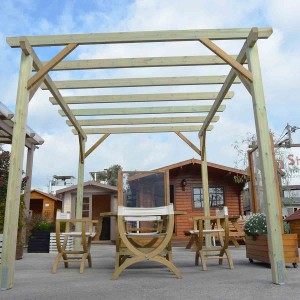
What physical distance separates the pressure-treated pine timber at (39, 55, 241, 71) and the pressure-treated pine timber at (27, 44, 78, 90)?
2.88ft

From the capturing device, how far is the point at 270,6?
18.0 feet

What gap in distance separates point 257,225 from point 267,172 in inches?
58.9

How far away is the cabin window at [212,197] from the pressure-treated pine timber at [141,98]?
266 inches

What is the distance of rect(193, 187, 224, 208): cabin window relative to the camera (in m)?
12.0

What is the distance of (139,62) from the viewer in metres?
4.53

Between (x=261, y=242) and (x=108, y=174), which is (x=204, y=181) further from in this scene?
(x=108, y=174)

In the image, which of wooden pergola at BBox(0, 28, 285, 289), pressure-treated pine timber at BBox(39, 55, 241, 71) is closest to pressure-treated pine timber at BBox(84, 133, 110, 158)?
wooden pergola at BBox(0, 28, 285, 289)

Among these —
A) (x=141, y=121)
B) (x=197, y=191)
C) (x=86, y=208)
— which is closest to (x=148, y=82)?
(x=141, y=121)

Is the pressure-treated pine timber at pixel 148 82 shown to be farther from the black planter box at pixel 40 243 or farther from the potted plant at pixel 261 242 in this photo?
the black planter box at pixel 40 243

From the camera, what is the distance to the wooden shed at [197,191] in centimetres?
1184

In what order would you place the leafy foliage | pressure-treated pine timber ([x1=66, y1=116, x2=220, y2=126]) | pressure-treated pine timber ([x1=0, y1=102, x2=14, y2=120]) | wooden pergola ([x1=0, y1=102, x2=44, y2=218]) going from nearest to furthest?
the leafy foliage
pressure-treated pine timber ([x1=0, y1=102, x2=14, y2=120])
pressure-treated pine timber ([x1=66, y1=116, x2=220, y2=126])
wooden pergola ([x1=0, y1=102, x2=44, y2=218])

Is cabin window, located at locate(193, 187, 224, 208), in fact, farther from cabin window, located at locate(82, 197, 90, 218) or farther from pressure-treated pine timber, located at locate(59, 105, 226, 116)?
pressure-treated pine timber, located at locate(59, 105, 226, 116)

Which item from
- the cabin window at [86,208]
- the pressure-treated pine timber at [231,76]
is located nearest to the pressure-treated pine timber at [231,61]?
the pressure-treated pine timber at [231,76]

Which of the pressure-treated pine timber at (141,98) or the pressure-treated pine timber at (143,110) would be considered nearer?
the pressure-treated pine timber at (141,98)
